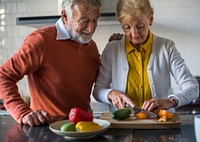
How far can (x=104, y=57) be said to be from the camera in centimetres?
154

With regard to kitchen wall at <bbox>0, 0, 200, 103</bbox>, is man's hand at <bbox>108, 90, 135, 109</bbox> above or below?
below

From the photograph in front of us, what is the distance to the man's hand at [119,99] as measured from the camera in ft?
4.38

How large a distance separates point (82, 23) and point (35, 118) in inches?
18.3

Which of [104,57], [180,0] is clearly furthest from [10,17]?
[104,57]

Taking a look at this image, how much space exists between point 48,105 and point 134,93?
39 centimetres

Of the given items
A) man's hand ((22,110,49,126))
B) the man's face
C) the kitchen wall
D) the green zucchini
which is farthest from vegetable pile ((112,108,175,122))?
the kitchen wall

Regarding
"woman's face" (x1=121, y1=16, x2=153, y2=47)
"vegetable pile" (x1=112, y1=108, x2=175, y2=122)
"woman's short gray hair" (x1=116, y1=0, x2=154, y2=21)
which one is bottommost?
"vegetable pile" (x1=112, y1=108, x2=175, y2=122)

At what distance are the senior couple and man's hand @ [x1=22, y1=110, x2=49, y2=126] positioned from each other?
0.14 metres

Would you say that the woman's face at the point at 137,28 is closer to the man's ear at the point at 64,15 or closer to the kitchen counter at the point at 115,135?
the man's ear at the point at 64,15

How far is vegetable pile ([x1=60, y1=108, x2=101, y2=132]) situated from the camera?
1027 millimetres

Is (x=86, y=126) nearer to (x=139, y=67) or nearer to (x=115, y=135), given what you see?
(x=115, y=135)

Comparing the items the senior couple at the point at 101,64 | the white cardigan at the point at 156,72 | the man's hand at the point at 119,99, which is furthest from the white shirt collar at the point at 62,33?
the man's hand at the point at 119,99

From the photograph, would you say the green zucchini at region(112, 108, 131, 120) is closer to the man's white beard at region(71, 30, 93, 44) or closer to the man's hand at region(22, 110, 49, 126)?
the man's hand at region(22, 110, 49, 126)

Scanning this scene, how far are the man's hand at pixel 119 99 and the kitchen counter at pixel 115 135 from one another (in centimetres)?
20
